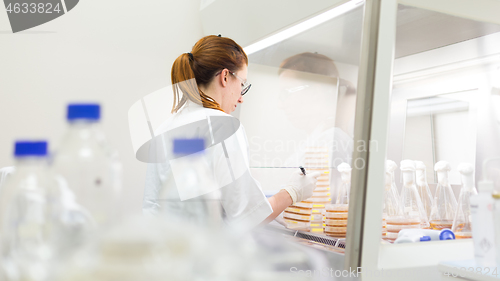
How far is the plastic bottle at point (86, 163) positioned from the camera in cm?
39

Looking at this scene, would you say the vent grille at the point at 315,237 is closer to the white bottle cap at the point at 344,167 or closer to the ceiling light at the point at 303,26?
the white bottle cap at the point at 344,167

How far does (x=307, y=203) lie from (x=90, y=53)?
1.29m

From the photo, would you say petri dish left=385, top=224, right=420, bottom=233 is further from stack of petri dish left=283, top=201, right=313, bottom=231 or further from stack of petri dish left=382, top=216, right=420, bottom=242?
stack of petri dish left=283, top=201, right=313, bottom=231

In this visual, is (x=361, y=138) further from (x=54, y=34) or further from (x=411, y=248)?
(x=54, y=34)

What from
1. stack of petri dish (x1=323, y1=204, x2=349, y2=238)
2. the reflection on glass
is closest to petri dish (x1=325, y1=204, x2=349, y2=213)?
stack of petri dish (x1=323, y1=204, x2=349, y2=238)

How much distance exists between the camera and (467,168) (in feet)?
4.42

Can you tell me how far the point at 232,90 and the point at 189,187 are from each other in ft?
3.01

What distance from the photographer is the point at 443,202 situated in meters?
1.36

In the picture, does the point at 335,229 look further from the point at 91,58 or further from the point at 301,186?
the point at 91,58

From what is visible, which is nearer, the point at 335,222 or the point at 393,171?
Answer: the point at 335,222

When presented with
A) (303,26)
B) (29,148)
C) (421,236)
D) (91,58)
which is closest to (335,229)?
(421,236)

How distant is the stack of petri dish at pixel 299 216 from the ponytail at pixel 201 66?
484 mm

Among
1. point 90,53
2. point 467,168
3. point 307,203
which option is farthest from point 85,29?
point 467,168

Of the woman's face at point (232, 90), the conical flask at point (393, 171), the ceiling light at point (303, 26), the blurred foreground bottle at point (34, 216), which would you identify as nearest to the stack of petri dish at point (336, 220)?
the conical flask at point (393, 171)
